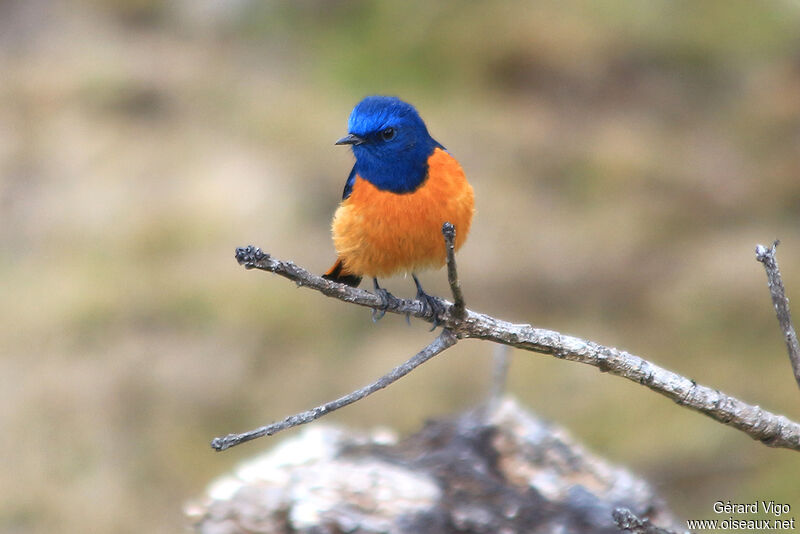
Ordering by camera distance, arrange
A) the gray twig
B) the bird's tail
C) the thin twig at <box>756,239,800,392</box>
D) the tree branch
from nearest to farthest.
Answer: the gray twig, the thin twig at <box>756,239,800,392</box>, the tree branch, the bird's tail

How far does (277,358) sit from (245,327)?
16.6 inches

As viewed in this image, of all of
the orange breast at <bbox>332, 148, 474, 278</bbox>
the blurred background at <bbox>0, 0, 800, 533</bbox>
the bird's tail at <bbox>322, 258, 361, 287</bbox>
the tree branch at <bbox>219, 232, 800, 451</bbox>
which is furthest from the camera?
the blurred background at <bbox>0, 0, 800, 533</bbox>

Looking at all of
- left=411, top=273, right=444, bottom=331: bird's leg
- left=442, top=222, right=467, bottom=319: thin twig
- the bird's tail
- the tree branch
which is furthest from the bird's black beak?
left=442, top=222, right=467, bottom=319: thin twig

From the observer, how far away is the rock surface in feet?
12.2

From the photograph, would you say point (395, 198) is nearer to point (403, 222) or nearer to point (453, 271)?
point (403, 222)

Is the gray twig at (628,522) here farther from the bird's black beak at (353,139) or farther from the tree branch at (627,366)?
the bird's black beak at (353,139)

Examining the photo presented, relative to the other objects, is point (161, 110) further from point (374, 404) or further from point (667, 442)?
point (667, 442)

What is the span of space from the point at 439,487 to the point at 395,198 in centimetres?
128

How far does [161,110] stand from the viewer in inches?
371

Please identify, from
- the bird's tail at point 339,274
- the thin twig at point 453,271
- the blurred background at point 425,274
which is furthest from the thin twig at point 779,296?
the blurred background at point 425,274

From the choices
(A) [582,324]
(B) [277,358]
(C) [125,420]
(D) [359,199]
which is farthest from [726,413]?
(C) [125,420]

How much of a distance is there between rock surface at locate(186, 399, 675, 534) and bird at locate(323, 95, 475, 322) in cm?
72

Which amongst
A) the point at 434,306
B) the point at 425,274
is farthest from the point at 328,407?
the point at 425,274

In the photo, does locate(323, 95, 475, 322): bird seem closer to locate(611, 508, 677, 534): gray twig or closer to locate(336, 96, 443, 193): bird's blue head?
locate(336, 96, 443, 193): bird's blue head
